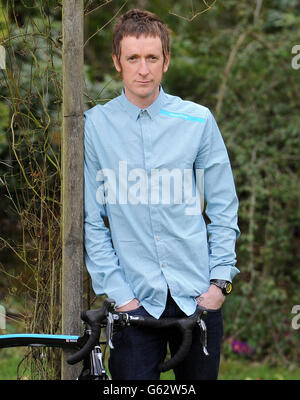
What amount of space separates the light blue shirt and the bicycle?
85 mm

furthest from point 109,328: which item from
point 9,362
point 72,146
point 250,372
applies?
A: point 250,372

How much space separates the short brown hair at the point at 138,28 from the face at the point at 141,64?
21 millimetres

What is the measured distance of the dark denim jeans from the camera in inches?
97.5

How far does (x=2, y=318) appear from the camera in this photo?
3.06 m

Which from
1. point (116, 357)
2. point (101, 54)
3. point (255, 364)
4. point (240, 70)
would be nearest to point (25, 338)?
point (116, 357)

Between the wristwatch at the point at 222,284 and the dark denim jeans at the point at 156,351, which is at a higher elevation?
the wristwatch at the point at 222,284

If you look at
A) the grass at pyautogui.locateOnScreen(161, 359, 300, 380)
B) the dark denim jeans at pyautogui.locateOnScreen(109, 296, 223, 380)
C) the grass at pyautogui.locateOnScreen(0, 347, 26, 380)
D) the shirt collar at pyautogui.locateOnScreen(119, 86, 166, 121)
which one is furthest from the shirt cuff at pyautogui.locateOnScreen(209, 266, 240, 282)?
the grass at pyautogui.locateOnScreen(161, 359, 300, 380)

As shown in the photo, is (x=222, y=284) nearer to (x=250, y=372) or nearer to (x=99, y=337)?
(x=99, y=337)

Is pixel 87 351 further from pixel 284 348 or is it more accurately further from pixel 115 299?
pixel 284 348

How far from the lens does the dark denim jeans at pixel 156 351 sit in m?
2.48

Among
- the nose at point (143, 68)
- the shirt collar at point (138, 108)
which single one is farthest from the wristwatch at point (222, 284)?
the nose at point (143, 68)

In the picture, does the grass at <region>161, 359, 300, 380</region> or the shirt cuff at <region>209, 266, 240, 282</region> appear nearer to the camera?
the shirt cuff at <region>209, 266, 240, 282</region>

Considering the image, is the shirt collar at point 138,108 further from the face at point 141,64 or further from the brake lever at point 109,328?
the brake lever at point 109,328

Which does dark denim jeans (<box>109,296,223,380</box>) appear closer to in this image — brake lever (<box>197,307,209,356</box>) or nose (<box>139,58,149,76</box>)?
brake lever (<box>197,307,209,356</box>)
